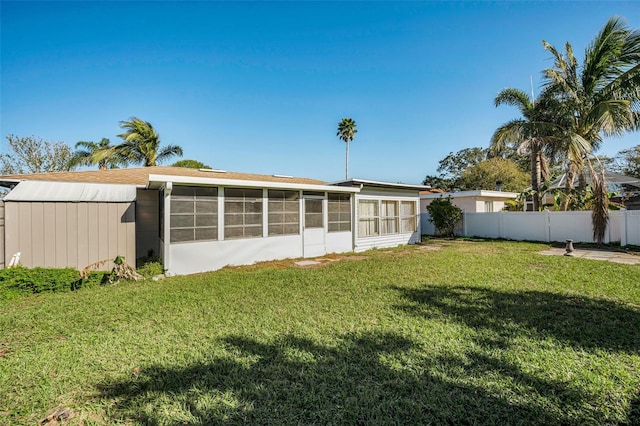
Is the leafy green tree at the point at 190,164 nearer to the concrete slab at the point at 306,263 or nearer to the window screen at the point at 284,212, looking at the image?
the window screen at the point at 284,212

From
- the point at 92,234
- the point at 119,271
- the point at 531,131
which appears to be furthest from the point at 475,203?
the point at 92,234

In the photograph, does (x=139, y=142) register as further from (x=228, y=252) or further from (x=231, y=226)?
(x=228, y=252)

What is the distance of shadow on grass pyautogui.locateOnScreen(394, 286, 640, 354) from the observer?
343 centimetres

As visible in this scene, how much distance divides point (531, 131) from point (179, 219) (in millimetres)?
15159

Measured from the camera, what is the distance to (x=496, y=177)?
26422 millimetres

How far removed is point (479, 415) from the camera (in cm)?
214

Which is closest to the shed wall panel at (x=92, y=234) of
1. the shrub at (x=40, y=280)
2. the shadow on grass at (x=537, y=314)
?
the shrub at (x=40, y=280)

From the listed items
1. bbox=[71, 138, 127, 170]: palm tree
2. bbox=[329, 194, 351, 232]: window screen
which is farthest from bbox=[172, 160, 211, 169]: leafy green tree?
bbox=[329, 194, 351, 232]: window screen

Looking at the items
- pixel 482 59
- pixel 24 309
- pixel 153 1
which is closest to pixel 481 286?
pixel 24 309

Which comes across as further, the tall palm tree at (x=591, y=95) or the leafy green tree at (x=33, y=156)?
the leafy green tree at (x=33, y=156)

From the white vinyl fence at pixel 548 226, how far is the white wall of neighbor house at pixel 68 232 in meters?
15.9

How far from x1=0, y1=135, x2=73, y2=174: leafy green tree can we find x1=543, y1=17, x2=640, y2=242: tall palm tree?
28.2 meters

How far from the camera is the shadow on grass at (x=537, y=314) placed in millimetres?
3428

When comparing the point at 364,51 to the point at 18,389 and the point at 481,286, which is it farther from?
the point at 18,389
